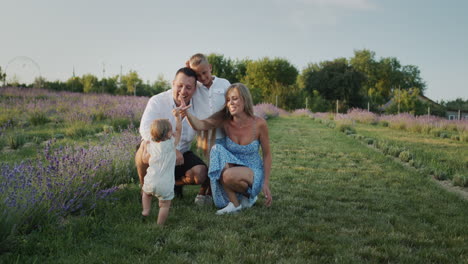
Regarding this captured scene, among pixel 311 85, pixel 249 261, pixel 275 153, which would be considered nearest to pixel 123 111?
pixel 275 153

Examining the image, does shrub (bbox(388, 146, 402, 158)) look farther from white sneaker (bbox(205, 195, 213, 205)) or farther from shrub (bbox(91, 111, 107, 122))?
shrub (bbox(91, 111, 107, 122))

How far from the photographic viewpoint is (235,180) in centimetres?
400

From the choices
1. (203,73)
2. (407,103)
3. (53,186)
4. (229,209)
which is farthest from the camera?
(407,103)

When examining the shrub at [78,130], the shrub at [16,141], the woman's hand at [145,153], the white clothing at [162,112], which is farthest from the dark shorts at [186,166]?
the shrub at [78,130]

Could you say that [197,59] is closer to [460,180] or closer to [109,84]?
[460,180]

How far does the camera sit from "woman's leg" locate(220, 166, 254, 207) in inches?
158

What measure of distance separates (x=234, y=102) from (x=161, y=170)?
1.11 m

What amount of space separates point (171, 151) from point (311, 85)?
4438cm

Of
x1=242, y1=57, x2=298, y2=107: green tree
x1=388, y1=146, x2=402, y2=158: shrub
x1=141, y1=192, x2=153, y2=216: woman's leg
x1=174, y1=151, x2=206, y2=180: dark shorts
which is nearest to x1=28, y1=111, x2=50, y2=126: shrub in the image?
x1=174, y1=151, x2=206, y2=180: dark shorts

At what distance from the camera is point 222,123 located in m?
4.36

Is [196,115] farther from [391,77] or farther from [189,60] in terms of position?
[391,77]

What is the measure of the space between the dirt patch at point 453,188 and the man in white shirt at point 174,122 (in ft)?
12.4

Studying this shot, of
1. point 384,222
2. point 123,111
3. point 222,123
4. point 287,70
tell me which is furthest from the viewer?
point 287,70

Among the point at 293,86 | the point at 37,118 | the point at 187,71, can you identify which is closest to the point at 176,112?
the point at 187,71
